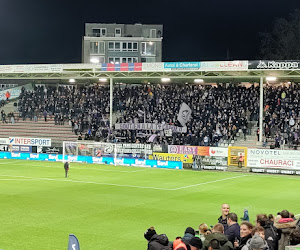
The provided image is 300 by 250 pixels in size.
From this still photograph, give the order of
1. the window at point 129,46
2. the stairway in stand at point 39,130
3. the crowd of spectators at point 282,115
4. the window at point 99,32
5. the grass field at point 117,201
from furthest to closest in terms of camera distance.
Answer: the window at point 129,46 < the window at point 99,32 < the stairway in stand at point 39,130 < the crowd of spectators at point 282,115 < the grass field at point 117,201

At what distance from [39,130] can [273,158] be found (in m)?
26.5

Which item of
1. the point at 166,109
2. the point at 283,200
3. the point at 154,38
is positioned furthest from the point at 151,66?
the point at 154,38

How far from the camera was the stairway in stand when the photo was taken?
170 feet

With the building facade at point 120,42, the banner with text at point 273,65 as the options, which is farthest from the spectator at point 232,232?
the building facade at point 120,42

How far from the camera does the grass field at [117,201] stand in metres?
17.5

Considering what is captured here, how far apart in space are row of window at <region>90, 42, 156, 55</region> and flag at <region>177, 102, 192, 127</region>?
4424 cm

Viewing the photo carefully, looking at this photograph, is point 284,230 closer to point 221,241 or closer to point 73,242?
point 221,241

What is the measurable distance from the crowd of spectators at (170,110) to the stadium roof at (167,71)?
1.50m

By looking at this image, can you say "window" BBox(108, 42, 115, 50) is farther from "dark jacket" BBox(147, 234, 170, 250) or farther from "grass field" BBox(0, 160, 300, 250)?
"dark jacket" BBox(147, 234, 170, 250)

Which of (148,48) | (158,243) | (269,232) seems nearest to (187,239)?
(158,243)

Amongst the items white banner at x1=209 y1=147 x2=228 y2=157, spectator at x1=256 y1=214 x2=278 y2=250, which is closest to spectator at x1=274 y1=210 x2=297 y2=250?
spectator at x1=256 y1=214 x2=278 y2=250

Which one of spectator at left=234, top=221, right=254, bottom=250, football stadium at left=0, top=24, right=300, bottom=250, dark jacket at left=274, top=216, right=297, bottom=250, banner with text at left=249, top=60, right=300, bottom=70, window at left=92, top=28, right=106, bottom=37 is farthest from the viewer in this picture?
window at left=92, top=28, right=106, bottom=37

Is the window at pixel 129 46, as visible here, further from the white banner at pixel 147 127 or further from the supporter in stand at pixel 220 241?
the supporter in stand at pixel 220 241

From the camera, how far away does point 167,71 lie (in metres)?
45.8
